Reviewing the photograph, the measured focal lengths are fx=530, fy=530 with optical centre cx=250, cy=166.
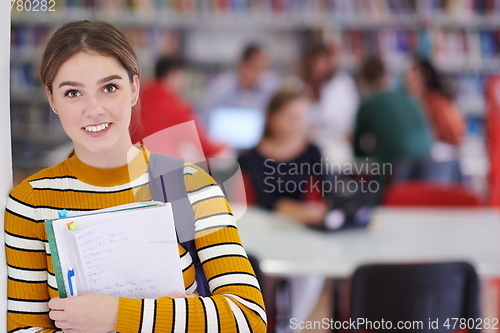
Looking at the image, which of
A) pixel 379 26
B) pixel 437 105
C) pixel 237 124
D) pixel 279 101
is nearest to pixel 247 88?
pixel 237 124

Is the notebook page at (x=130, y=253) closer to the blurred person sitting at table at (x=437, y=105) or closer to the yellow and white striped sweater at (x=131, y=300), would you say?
the yellow and white striped sweater at (x=131, y=300)

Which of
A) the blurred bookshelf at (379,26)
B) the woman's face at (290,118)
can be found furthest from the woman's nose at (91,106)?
the blurred bookshelf at (379,26)

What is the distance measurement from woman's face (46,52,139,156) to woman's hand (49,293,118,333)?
0.21m

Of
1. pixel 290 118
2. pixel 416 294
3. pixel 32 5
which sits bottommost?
pixel 416 294

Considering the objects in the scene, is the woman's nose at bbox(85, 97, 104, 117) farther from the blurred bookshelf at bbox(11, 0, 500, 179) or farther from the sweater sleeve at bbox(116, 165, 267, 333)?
the blurred bookshelf at bbox(11, 0, 500, 179)

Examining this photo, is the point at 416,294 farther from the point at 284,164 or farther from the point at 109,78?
the point at 109,78

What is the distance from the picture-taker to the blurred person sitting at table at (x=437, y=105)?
13.8ft

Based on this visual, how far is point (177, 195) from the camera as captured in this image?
794mm

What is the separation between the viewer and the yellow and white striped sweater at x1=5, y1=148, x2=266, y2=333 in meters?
0.76

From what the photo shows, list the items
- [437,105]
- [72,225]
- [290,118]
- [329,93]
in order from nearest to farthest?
[72,225], [290,118], [437,105], [329,93]

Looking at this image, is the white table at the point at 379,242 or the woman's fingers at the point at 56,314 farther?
the white table at the point at 379,242

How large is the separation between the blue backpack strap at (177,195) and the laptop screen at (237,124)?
3284mm

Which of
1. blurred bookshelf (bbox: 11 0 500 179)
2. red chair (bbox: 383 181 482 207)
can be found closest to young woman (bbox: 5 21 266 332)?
red chair (bbox: 383 181 482 207)

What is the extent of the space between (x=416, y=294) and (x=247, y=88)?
353 centimetres
